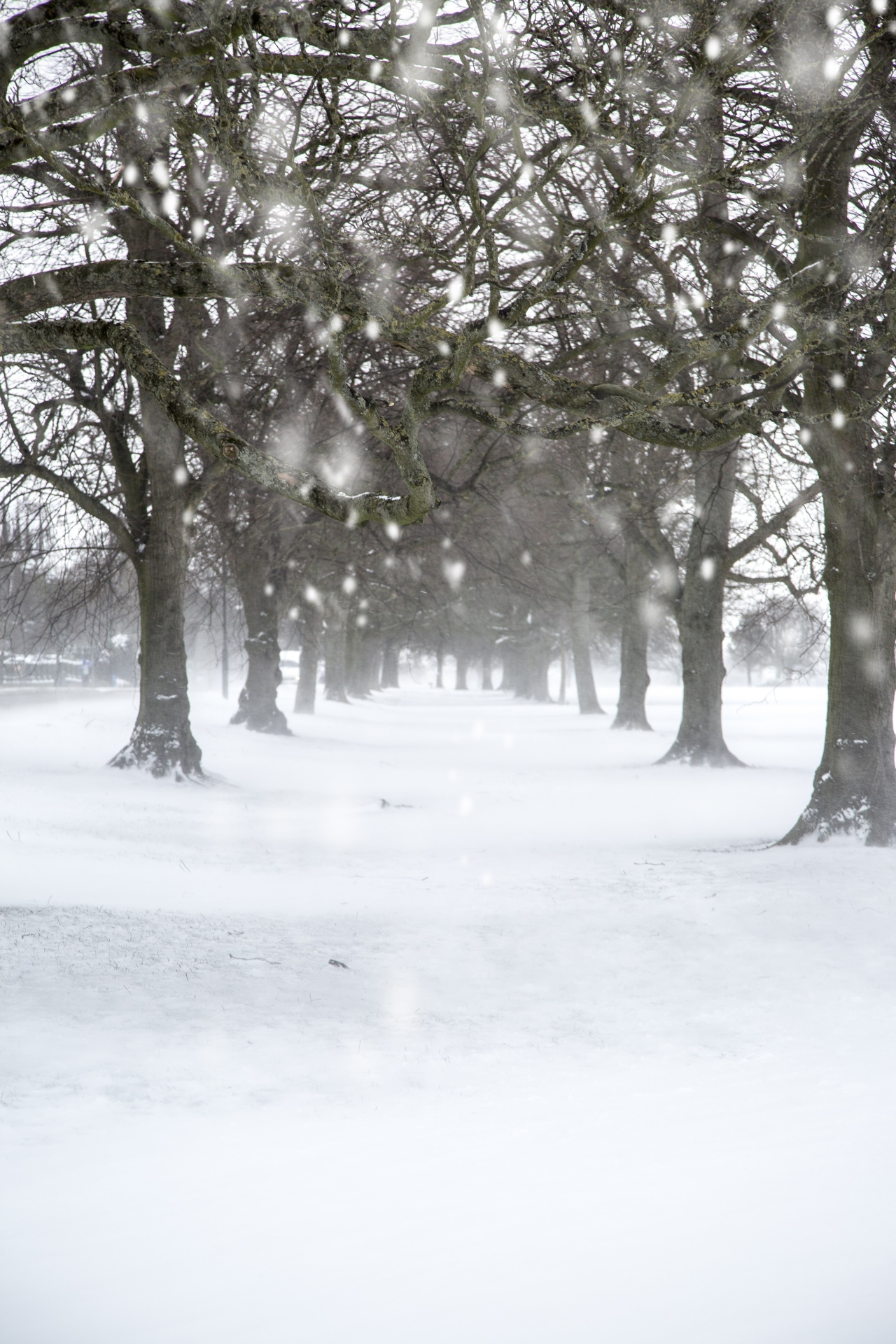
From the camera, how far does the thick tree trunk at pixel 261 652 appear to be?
22328 millimetres

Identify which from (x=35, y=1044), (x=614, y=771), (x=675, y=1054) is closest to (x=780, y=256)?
(x=675, y=1054)

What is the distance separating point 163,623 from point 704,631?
9.17m

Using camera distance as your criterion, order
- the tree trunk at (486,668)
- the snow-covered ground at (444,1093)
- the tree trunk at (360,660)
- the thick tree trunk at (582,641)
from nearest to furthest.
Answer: the snow-covered ground at (444,1093), the thick tree trunk at (582,641), the tree trunk at (360,660), the tree trunk at (486,668)

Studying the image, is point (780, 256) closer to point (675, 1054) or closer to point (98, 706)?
point (675, 1054)

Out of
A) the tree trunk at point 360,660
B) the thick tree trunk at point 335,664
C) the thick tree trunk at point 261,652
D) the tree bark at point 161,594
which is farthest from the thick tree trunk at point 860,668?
the tree trunk at point 360,660

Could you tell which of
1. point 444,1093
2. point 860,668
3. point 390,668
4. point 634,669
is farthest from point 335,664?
point 444,1093

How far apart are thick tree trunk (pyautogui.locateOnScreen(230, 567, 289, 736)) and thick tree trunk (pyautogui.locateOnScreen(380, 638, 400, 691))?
27.6 metres

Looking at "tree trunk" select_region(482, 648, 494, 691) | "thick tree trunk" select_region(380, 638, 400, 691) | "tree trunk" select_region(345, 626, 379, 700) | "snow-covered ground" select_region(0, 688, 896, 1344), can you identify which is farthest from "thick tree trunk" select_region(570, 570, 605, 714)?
"snow-covered ground" select_region(0, 688, 896, 1344)

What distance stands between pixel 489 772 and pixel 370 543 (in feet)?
19.6

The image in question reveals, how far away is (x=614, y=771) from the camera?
17.9m

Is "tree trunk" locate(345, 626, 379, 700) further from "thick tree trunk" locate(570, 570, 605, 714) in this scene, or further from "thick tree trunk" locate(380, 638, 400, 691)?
"thick tree trunk" locate(570, 570, 605, 714)

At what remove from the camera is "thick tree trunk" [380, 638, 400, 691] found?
5316 centimetres

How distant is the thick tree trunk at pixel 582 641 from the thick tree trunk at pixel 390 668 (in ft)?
57.0

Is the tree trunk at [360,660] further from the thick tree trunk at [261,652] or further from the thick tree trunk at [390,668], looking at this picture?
the thick tree trunk at [261,652]
